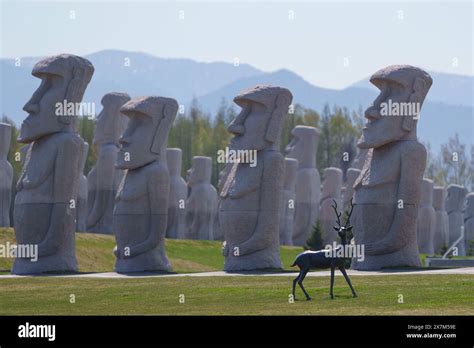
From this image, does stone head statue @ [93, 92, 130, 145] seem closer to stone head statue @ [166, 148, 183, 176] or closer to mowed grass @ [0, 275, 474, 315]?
stone head statue @ [166, 148, 183, 176]

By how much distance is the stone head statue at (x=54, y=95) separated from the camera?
1414 inches

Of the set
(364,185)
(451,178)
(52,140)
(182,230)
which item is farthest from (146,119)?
(451,178)

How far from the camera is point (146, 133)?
120 feet

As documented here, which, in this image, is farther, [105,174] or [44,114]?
[105,174]

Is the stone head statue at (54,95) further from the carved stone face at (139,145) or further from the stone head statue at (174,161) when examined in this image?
the stone head statue at (174,161)

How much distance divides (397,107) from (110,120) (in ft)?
66.7

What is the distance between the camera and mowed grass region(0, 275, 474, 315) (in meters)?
24.0

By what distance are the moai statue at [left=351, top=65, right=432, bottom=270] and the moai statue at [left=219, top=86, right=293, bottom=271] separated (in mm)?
2806

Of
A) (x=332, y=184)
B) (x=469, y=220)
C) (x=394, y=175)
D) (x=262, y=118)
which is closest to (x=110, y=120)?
(x=332, y=184)

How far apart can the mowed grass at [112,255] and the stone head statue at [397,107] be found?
8608mm

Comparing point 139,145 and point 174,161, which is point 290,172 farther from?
point 139,145
